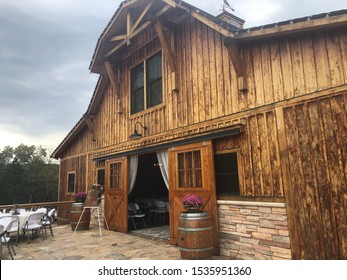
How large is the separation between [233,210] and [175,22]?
4.88 m

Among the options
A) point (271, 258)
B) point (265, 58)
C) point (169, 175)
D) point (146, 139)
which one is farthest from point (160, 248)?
point (265, 58)

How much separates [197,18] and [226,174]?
343cm

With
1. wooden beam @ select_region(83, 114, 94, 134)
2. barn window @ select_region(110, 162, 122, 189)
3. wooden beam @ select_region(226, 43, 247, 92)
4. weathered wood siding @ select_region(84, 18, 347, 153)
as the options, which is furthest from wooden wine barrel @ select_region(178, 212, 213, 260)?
wooden beam @ select_region(83, 114, 94, 134)

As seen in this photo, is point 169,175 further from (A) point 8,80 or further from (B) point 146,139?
(A) point 8,80

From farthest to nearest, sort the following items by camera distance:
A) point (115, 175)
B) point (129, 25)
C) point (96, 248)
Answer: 1. point (115, 175)
2. point (129, 25)
3. point (96, 248)

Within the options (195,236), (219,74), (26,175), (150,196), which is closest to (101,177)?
(150,196)

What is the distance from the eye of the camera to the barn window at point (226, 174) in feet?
17.0

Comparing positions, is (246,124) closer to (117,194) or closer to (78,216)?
(117,194)

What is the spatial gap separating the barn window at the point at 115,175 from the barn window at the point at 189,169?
2.88 meters

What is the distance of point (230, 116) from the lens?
5.27m

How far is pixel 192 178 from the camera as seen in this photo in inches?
229

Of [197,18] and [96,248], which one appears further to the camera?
[96,248]

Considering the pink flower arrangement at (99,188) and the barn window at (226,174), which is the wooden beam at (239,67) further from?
the pink flower arrangement at (99,188)

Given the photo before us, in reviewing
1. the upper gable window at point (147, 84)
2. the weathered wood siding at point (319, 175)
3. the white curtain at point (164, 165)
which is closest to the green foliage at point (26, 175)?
the upper gable window at point (147, 84)
